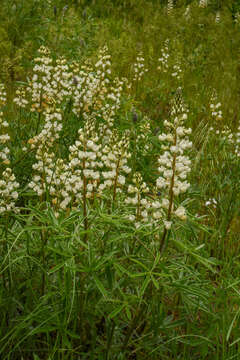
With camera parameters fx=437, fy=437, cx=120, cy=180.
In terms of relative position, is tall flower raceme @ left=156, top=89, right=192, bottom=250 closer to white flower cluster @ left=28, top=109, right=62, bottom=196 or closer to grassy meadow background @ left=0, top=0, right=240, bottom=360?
grassy meadow background @ left=0, top=0, right=240, bottom=360

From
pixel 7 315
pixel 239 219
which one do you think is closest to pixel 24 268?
pixel 7 315

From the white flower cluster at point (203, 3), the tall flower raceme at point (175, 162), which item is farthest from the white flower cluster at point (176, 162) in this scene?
the white flower cluster at point (203, 3)

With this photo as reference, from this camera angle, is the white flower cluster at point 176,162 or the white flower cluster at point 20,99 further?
the white flower cluster at point 20,99

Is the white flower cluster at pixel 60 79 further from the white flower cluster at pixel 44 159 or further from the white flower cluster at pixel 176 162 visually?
the white flower cluster at pixel 176 162

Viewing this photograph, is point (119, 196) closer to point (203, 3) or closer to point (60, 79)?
point (60, 79)

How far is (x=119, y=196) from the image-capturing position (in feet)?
6.97

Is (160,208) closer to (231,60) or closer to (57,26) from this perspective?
(57,26)

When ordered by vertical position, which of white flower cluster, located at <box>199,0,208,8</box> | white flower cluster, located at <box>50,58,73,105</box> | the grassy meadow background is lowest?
the grassy meadow background

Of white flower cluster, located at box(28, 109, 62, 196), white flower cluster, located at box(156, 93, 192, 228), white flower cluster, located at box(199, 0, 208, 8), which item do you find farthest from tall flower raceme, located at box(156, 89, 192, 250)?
white flower cluster, located at box(199, 0, 208, 8)

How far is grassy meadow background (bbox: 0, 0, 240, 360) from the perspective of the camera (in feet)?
5.68

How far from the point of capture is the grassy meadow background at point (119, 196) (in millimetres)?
1731

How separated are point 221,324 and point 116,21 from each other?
23.2 feet

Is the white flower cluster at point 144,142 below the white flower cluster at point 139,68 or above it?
below

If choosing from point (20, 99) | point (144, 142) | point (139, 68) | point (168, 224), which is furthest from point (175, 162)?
point (139, 68)
